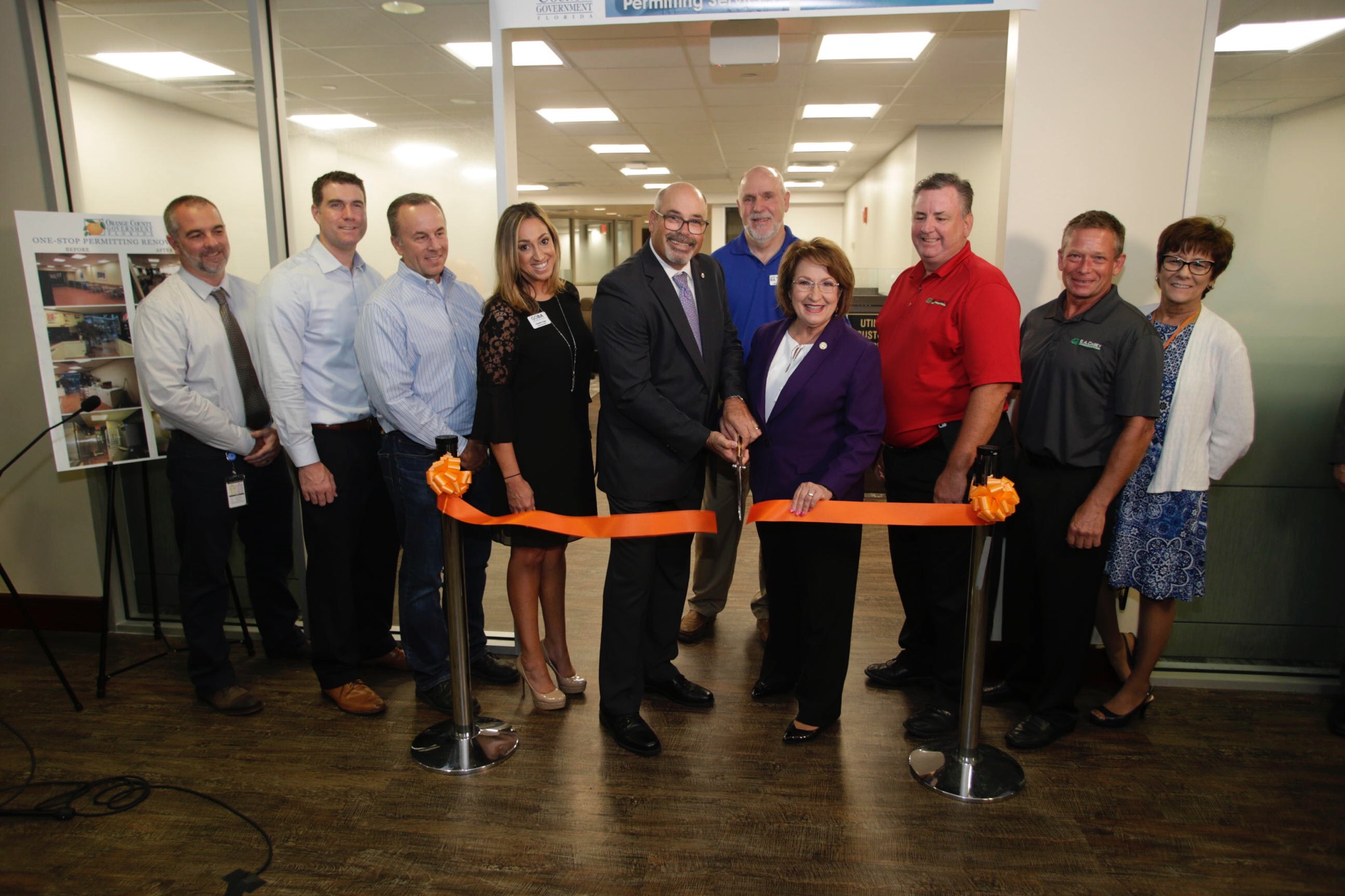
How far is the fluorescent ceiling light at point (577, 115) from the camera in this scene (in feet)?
28.2

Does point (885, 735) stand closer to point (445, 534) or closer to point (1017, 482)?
point (1017, 482)

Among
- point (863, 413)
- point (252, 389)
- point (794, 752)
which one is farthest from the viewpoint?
point (252, 389)

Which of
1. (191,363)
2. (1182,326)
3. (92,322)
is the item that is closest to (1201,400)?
(1182,326)

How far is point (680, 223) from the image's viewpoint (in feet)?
8.08

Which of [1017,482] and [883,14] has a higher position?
[883,14]

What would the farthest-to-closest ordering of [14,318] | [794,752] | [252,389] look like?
[14,318]
[252,389]
[794,752]

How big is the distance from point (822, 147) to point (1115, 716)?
32.3ft

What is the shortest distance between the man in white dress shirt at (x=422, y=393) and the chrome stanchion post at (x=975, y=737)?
5.25ft

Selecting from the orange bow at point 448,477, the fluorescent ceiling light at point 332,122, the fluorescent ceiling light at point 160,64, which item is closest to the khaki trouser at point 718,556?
the orange bow at point 448,477

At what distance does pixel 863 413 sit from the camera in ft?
7.91

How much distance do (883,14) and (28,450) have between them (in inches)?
163

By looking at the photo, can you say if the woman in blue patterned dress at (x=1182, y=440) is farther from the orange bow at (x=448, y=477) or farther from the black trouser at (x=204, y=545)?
the black trouser at (x=204, y=545)

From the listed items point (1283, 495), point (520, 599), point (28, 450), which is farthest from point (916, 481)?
point (28, 450)

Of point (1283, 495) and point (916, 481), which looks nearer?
point (916, 481)
